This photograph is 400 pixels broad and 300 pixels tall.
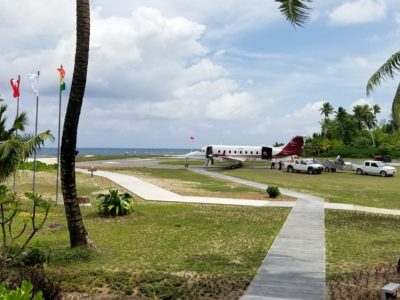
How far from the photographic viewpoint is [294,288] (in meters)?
9.05

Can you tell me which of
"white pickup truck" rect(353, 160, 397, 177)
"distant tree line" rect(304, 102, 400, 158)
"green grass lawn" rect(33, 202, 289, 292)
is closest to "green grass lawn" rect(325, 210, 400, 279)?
"green grass lawn" rect(33, 202, 289, 292)

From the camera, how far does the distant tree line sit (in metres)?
79.9

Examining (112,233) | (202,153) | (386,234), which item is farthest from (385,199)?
(202,153)

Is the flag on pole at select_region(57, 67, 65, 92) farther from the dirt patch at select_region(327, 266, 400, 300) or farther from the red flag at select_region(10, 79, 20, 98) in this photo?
the dirt patch at select_region(327, 266, 400, 300)

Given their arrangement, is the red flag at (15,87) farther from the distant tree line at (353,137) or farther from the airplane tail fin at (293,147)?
the distant tree line at (353,137)

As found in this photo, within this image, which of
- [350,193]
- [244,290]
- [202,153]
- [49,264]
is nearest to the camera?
[244,290]

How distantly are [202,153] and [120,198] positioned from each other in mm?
39457

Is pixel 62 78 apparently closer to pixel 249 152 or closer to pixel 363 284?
pixel 363 284

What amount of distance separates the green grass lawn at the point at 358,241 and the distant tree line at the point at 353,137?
5890 centimetres

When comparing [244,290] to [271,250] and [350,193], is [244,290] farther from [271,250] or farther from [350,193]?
[350,193]

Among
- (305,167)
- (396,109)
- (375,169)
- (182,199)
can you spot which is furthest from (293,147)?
(396,109)

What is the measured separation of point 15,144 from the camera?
44.9ft

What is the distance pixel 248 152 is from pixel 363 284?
4618 cm

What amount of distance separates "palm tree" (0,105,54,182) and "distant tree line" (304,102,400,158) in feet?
220
